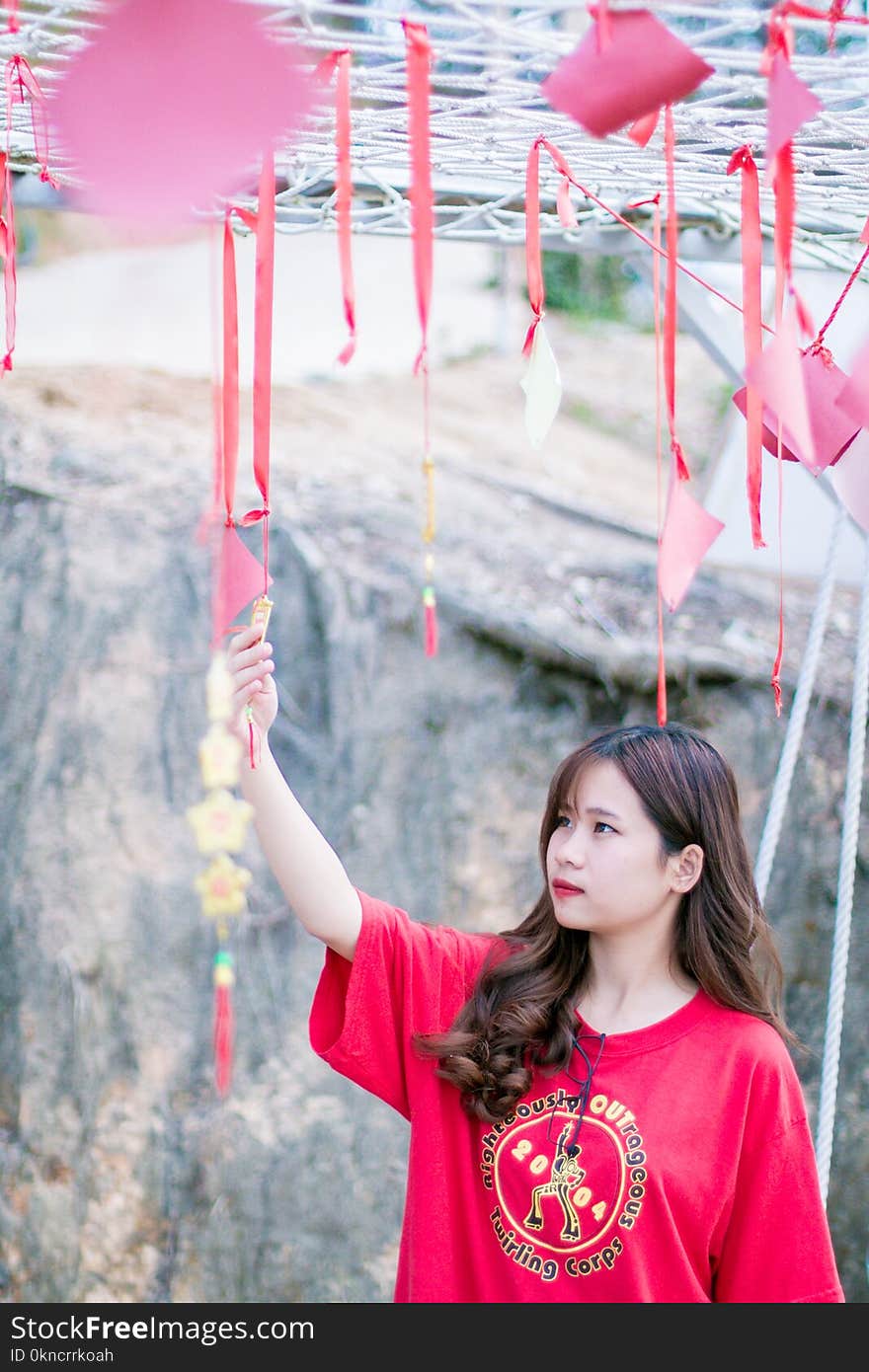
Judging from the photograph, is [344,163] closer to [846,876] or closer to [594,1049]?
[594,1049]

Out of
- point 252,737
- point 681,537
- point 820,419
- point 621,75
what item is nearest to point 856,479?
point 820,419

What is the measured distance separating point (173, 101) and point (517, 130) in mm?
471

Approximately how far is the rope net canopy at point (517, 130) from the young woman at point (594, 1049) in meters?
0.51

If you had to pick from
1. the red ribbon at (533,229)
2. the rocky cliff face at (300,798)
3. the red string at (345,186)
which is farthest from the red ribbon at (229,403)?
the rocky cliff face at (300,798)

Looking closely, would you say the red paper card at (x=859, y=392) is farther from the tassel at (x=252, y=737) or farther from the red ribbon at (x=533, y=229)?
the tassel at (x=252, y=737)

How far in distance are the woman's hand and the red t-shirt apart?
215 millimetres

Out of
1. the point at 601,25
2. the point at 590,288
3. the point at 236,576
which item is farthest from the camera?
the point at 590,288

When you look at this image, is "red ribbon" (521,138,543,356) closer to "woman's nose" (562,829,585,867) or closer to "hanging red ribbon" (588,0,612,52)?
"hanging red ribbon" (588,0,612,52)

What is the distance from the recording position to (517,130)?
1.27m

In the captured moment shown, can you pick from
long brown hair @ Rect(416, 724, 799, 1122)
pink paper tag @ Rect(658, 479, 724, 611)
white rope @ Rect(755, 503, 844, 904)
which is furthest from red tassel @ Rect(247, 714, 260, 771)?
white rope @ Rect(755, 503, 844, 904)

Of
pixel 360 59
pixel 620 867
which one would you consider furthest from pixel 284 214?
pixel 620 867

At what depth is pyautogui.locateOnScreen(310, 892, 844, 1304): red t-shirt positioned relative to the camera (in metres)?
1.15

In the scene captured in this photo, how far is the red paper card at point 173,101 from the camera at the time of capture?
0.88 meters

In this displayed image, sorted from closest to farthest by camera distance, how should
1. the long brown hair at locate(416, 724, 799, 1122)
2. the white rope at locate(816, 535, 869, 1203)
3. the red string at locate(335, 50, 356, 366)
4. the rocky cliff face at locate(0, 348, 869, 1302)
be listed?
the red string at locate(335, 50, 356, 366) < the long brown hair at locate(416, 724, 799, 1122) < the white rope at locate(816, 535, 869, 1203) < the rocky cliff face at locate(0, 348, 869, 1302)
